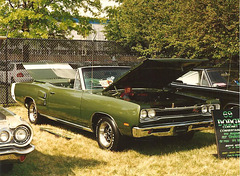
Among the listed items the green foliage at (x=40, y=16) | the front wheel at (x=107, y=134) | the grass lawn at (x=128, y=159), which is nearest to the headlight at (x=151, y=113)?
the grass lawn at (x=128, y=159)

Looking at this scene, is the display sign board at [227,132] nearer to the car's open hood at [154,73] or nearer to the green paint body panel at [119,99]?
the green paint body panel at [119,99]

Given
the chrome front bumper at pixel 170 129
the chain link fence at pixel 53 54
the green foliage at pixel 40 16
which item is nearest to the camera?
the chrome front bumper at pixel 170 129

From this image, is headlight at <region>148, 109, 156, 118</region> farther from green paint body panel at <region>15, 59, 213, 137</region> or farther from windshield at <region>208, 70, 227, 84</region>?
windshield at <region>208, 70, 227, 84</region>

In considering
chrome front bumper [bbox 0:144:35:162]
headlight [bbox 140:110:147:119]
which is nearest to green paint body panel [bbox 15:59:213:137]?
headlight [bbox 140:110:147:119]

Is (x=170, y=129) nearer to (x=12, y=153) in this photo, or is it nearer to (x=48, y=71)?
(x=12, y=153)

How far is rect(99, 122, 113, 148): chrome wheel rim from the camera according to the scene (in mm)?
5743

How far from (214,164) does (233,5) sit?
5.88m

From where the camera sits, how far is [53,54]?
12000 mm

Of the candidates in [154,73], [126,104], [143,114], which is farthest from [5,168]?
[154,73]

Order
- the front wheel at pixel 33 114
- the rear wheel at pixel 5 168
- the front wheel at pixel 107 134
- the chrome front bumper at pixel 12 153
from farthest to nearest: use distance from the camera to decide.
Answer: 1. the front wheel at pixel 33 114
2. the front wheel at pixel 107 134
3. the rear wheel at pixel 5 168
4. the chrome front bumper at pixel 12 153

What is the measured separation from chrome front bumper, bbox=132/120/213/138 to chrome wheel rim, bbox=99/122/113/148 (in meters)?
0.72

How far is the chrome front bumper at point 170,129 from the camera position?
5129 mm

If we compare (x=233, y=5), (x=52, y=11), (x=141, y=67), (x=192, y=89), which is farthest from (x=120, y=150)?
(x=52, y=11)

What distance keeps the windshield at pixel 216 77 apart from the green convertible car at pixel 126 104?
4.57 ft
